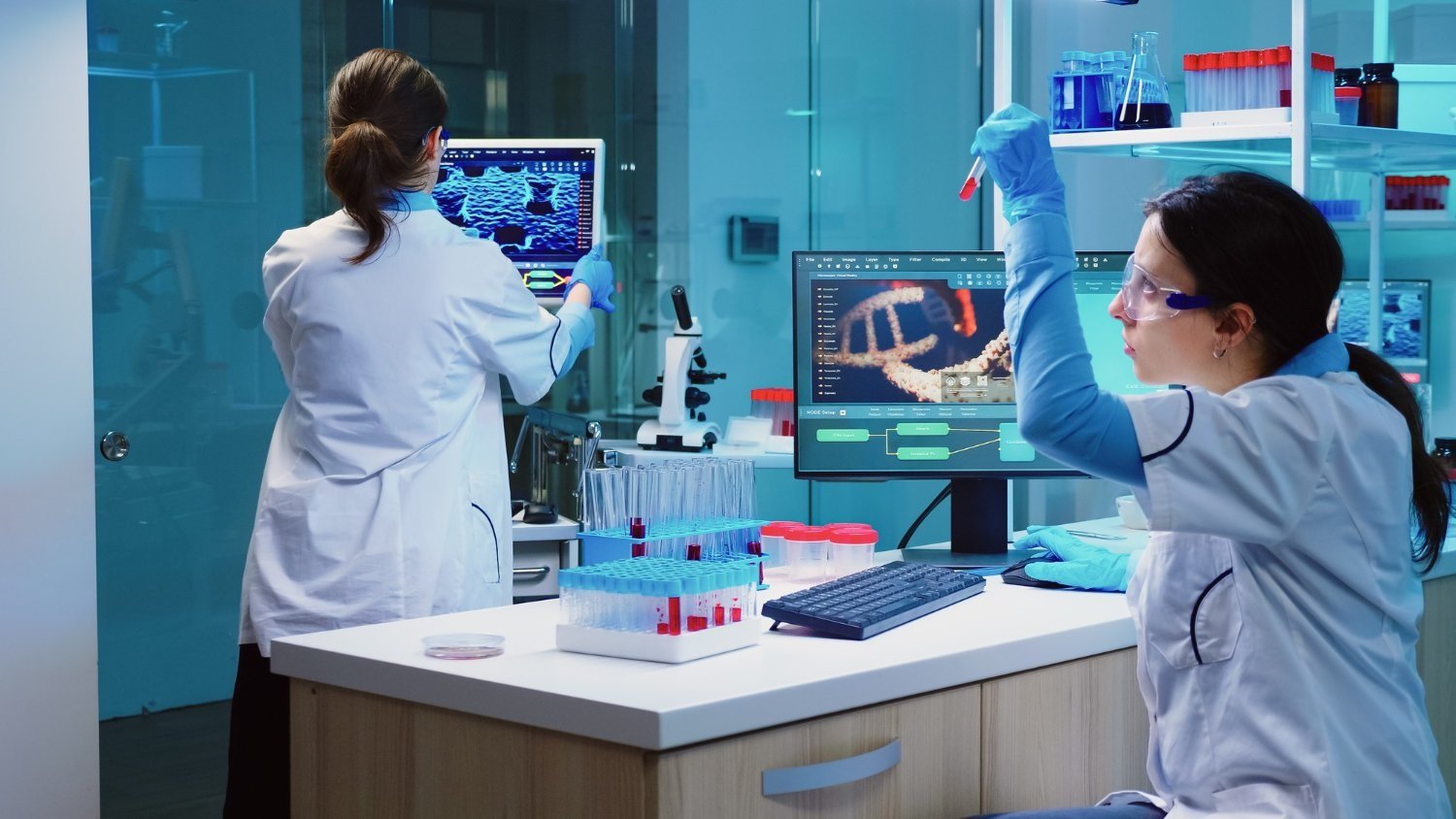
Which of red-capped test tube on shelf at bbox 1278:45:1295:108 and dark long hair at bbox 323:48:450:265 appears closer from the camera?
dark long hair at bbox 323:48:450:265

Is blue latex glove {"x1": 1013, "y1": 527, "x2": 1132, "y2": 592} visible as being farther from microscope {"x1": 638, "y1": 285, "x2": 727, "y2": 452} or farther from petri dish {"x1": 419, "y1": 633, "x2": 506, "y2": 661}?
microscope {"x1": 638, "y1": 285, "x2": 727, "y2": 452}

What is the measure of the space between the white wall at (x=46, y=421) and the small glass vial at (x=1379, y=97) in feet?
7.96

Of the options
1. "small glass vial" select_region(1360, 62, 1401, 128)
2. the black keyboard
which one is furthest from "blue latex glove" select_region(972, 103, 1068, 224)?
"small glass vial" select_region(1360, 62, 1401, 128)

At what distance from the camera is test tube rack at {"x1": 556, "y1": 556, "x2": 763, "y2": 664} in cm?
154

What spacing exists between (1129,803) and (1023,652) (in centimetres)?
20

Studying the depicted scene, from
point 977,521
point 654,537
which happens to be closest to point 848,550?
point 977,521

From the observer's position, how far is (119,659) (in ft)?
12.5

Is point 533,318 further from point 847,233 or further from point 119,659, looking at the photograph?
point 847,233

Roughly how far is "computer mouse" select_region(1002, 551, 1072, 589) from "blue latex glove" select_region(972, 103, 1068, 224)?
0.70m

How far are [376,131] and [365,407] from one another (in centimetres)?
42

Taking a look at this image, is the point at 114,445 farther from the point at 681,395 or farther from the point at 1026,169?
the point at 1026,169

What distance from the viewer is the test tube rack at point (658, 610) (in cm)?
154

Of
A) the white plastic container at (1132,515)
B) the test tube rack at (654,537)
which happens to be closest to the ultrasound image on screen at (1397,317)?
the white plastic container at (1132,515)

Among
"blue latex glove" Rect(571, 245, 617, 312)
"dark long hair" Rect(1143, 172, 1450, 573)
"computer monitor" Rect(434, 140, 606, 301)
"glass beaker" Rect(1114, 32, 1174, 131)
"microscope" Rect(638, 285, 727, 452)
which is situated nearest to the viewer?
"dark long hair" Rect(1143, 172, 1450, 573)
